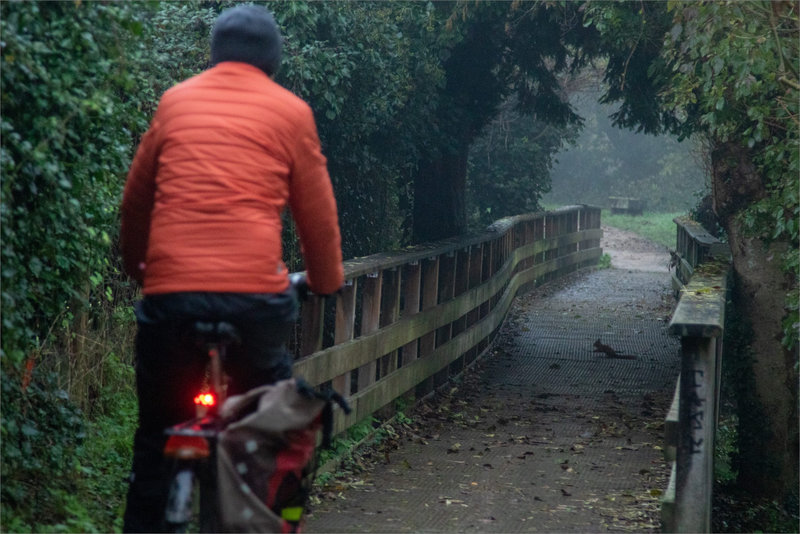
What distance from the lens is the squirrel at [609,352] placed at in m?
12.8

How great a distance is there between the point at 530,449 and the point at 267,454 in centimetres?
523

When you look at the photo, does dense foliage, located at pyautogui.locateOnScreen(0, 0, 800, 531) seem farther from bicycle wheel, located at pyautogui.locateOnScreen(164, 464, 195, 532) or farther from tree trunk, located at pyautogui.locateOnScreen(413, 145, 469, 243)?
bicycle wheel, located at pyautogui.locateOnScreen(164, 464, 195, 532)

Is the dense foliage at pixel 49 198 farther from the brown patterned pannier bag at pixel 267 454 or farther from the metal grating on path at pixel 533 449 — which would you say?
the metal grating on path at pixel 533 449

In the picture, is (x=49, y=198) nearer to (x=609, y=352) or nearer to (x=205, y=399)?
(x=205, y=399)

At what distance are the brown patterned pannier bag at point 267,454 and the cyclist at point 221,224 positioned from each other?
0.22 metres

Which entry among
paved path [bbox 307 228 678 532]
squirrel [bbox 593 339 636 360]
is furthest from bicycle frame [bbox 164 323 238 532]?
squirrel [bbox 593 339 636 360]

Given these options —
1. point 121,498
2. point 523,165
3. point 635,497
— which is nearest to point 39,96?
point 121,498

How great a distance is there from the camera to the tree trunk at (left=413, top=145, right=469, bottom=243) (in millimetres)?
14359

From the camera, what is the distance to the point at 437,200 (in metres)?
14.4

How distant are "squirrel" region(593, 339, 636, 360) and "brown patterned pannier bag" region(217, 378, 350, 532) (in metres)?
9.56

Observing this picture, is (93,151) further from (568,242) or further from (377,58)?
(568,242)

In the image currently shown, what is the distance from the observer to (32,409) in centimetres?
491

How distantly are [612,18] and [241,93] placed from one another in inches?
272

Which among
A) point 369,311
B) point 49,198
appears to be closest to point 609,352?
point 369,311
